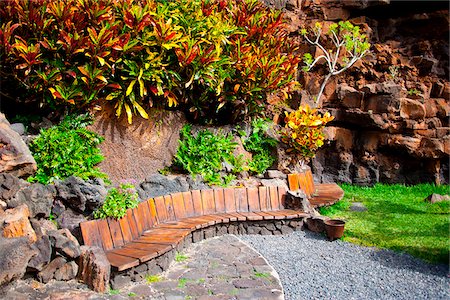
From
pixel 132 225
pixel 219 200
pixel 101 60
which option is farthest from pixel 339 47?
pixel 132 225

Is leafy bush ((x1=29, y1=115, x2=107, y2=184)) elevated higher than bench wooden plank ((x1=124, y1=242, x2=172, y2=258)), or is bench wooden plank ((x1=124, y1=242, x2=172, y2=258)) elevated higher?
leafy bush ((x1=29, y1=115, x2=107, y2=184))

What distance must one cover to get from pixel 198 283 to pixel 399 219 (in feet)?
14.5

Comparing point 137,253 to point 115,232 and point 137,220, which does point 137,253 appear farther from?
point 137,220

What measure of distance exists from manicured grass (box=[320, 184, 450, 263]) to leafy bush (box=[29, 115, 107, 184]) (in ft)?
12.8

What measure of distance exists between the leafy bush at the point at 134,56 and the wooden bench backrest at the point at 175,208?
1.32 metres

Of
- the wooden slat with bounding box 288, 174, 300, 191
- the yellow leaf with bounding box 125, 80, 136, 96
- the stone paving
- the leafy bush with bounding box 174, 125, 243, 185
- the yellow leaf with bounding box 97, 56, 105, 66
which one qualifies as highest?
the yellow leaf with bounding box 97, 56, 105, 66

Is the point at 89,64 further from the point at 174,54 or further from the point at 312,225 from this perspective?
the point at 312,225

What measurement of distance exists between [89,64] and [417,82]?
8.40 metres

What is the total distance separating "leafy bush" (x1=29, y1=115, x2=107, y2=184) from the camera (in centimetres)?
462

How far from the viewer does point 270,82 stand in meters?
6.95

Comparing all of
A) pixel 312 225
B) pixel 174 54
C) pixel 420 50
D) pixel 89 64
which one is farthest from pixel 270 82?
pixel 420 50

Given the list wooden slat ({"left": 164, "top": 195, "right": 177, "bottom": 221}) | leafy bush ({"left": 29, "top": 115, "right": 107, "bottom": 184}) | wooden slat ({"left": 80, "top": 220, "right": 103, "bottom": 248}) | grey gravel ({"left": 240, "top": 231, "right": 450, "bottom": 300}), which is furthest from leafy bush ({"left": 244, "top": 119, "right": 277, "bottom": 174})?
wooden slat ({"left": 80, "top": 220, "right": 103, "bottom": 248})

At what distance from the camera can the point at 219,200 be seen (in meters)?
6.24

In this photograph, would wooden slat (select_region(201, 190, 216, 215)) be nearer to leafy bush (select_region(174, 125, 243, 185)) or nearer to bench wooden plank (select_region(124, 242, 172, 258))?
leafy bush (select_region(174, 125, 243, 185))
